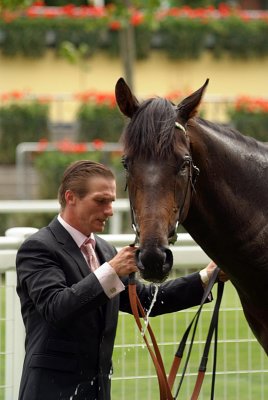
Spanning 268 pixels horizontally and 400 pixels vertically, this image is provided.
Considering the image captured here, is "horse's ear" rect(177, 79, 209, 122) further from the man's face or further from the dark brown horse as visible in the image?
the man's face

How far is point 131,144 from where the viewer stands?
383cm

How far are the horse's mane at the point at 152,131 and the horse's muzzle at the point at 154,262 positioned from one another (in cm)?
35

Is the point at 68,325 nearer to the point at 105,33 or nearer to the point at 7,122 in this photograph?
the point at 7,122

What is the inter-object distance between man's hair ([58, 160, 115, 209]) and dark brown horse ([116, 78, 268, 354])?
40cm

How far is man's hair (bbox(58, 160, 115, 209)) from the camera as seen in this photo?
4246mm

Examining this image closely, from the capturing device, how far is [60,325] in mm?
4105

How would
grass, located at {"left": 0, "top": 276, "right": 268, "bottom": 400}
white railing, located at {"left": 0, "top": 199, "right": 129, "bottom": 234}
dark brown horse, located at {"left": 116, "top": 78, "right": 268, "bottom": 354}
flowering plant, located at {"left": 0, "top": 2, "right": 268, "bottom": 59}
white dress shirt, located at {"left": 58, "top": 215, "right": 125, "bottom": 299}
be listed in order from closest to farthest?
dark brown horse, located at {"left": 116, "top": 78, "right": 268, "bottom": 354} → white dress shirt, located at {"left": 58, "top": 215, "right": 125, "bottom": 299} → grass, located at {"left": 0, "top": 276, "right": 268, "bottom": 400} → white railing, located at {"left": 0, "top": 199, "right": 129, "bottom": 234} → flowering plant, located at {"left": 0, "top": 2, "right": 268, "bottom": 59}

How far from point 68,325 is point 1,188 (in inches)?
420

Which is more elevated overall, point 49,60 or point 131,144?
point 131,144

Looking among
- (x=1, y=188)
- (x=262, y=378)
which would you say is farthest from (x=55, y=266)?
(x=1, y=188)

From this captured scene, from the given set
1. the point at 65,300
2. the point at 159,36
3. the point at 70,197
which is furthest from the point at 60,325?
the point at 159,36

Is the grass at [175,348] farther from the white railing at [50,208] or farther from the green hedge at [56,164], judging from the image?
the green hedge at [56,164]

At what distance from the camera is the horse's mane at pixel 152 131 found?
3.79 m

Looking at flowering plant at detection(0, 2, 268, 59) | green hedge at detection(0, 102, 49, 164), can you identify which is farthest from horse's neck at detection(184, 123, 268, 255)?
flowering plant at detection(0, 2, 268, 59)
